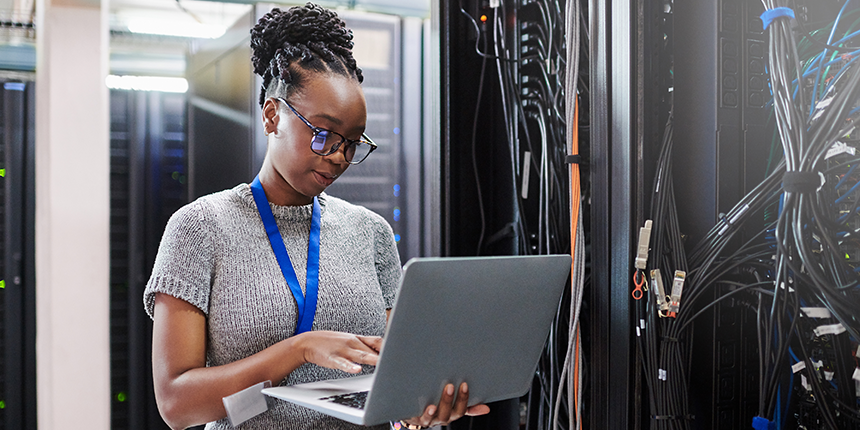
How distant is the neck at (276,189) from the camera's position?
0.98 meters

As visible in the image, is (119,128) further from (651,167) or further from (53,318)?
(651,167)

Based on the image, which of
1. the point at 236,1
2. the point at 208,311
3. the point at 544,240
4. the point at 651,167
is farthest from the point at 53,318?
the point at 651,167

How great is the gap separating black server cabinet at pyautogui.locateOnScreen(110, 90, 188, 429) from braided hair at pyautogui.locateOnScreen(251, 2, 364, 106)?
1.38m

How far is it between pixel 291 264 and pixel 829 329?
29.6 inches

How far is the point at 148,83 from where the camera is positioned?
7.22 feet

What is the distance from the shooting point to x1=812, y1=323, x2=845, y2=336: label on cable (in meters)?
0.78

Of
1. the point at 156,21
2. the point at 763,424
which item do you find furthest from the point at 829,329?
the point at 156,21

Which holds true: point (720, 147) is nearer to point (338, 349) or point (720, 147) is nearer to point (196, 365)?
point (338, 349)

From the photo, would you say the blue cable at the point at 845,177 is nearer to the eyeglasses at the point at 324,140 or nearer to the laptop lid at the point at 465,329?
the laptop lid at the point at 465,329

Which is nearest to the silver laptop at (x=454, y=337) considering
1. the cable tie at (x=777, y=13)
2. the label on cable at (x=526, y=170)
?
the cable tie at (x=777, y=13)

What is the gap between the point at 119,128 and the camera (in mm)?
2199

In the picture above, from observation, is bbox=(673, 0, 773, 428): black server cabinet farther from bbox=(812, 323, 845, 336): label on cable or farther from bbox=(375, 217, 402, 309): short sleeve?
bbox=(375, 217, 402, 309): short sleeve

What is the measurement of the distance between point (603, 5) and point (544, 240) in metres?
0.56

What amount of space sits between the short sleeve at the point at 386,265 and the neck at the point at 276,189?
17 centimetres
